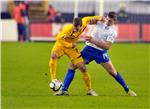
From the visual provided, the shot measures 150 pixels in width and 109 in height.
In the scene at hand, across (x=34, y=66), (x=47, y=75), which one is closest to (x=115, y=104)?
(x=47, y=75)

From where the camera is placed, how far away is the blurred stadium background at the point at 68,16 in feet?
139

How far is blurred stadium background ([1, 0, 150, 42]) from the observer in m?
42.3

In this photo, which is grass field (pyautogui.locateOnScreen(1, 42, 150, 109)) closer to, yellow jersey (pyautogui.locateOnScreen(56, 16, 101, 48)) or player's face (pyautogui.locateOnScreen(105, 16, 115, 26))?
yellow jersey (pyautogui.locateOnScreen(56, 16, 101, 48))

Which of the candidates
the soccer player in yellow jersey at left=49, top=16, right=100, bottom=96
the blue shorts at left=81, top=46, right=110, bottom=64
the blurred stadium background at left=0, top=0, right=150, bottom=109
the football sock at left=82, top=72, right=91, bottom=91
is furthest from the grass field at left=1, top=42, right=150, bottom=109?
the blue shorts at left=81, top=46, right=110, bottom=64

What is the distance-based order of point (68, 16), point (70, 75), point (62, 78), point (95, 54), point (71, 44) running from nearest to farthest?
point (71, 44) → point (70, 75) → point (95, 54) → point (62, 78) → point (68, 16)

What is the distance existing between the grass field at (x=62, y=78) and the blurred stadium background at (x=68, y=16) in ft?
28.0

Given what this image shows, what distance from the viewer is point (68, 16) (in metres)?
46.9

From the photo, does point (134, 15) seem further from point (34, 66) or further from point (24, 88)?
point (24, 88)

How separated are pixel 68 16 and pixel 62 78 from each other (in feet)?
84.6

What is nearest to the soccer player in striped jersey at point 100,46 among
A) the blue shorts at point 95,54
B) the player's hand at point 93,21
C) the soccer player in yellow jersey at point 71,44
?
the blue shorts at point 95,54

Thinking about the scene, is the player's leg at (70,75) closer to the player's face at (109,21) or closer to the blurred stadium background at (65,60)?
the blurred stadium background at (65,60)

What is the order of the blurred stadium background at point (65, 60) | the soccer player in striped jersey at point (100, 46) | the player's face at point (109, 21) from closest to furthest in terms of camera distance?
the blurred stadium background at point (65, 60) → the player's face at point (109, 21) → the soccer player in striped jersey at point (100, 46)

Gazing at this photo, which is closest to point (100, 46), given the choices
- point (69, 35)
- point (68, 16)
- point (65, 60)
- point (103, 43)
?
point (103, 43)

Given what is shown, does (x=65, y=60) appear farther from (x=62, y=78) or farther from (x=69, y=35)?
(x=69, y=35)
